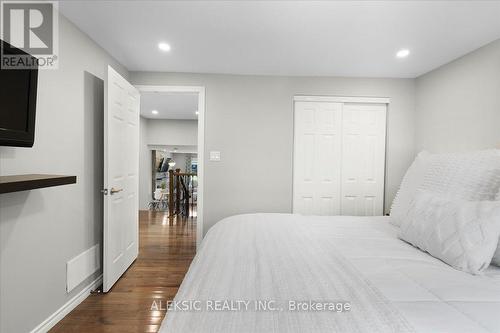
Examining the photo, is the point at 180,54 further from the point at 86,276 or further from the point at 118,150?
the point at 86,276

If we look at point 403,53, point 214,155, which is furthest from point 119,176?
point 403,53

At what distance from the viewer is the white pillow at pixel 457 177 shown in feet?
5.05

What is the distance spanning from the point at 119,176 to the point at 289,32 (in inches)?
83.8

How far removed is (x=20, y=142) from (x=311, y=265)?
1755 mm

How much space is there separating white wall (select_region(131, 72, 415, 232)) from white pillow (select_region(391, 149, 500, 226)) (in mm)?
1343

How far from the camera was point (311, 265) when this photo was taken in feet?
3.84

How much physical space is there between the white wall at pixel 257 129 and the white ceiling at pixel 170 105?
1.14 metres

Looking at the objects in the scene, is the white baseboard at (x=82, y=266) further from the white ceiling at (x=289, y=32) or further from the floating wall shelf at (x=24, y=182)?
the white ceiling at (x=289, y=32)

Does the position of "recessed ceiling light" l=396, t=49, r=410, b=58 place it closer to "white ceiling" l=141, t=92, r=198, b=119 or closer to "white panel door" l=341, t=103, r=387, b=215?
"white panel door" l=341, t=103, r=387, b=215

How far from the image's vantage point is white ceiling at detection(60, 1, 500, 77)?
173 cm

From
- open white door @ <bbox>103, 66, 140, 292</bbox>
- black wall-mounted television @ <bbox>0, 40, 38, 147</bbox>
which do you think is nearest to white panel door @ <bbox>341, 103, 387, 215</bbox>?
open white door @ <bbox>103, 66, 140, 292</bbox>

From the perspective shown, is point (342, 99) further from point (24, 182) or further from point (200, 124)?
point (24, 182)

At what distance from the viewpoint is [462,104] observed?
8.02 feet

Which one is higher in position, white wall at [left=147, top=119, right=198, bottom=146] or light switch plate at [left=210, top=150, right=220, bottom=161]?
white wall at [left=147, top=119, right=198, bottom=146]
